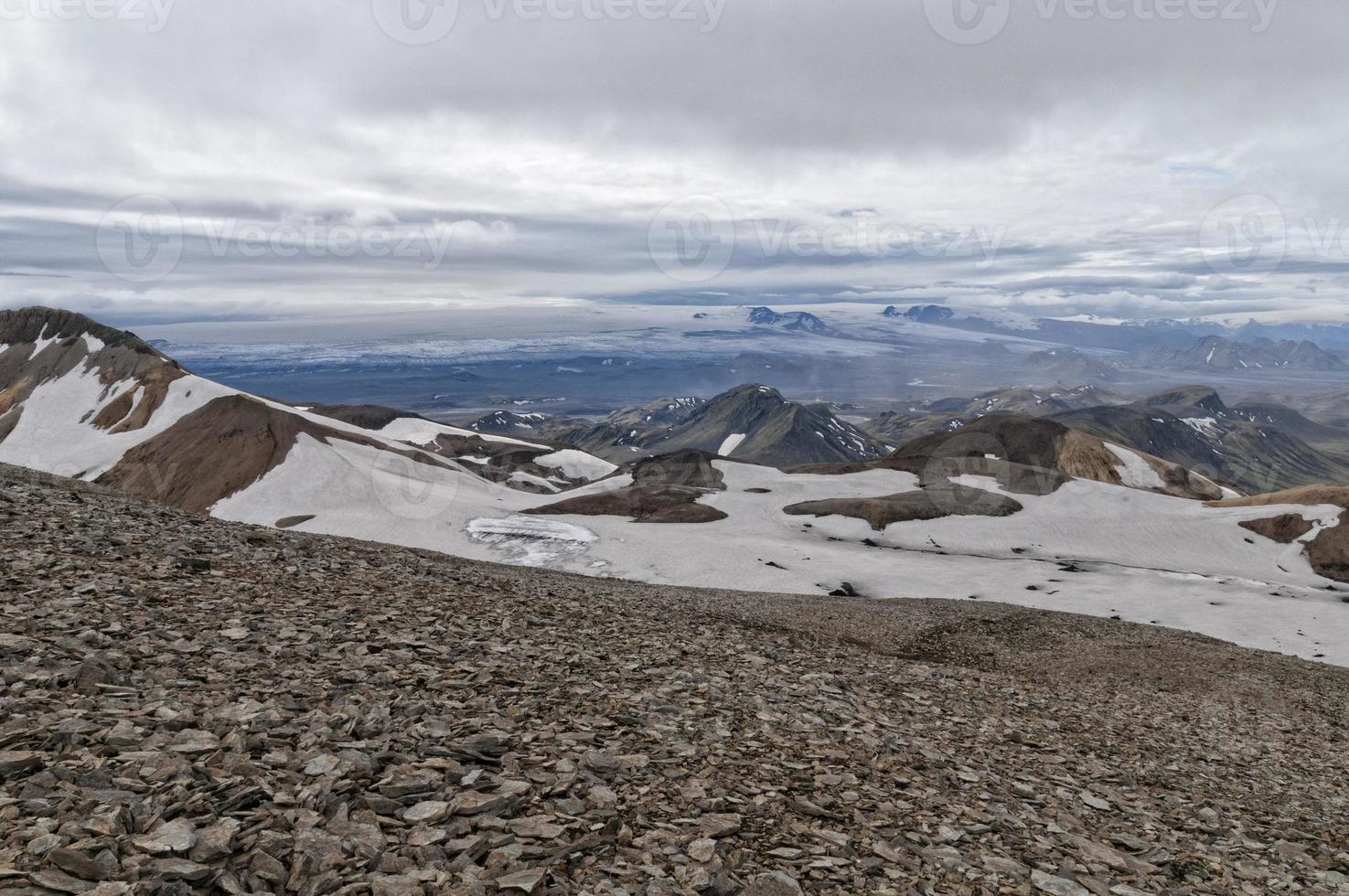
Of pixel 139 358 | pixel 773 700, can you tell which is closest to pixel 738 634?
pixel 773 700

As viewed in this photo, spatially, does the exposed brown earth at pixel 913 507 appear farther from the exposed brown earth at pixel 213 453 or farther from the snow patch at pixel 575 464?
the snow patch at pixel 575 464

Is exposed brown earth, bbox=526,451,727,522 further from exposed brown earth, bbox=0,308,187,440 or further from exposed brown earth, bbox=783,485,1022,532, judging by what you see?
exposed brown earth, bbox=0,308,187,440

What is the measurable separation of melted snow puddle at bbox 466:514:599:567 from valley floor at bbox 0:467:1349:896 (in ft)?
151

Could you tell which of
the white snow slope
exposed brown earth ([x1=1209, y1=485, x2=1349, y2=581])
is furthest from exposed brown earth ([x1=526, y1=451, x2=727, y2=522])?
exposed brown earth ([x1=1209, y1=485, x2=1349, y2=581])

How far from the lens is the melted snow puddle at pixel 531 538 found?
67562 mm

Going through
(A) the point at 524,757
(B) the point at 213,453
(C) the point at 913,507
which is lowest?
(C) the point at 913,507

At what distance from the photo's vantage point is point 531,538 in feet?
239

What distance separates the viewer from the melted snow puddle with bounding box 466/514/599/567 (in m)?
67.6

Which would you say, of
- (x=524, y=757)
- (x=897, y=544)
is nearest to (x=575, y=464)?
(x=897, y=544)

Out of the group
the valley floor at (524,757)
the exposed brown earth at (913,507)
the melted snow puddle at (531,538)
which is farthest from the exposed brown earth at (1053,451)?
the valley floor at (524,757)

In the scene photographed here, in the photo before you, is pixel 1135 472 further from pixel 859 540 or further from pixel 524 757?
pixel 524 757

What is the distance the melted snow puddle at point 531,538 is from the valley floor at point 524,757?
46164 millimetres

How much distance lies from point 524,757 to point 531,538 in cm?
6393

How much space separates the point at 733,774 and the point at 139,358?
170902 mm
